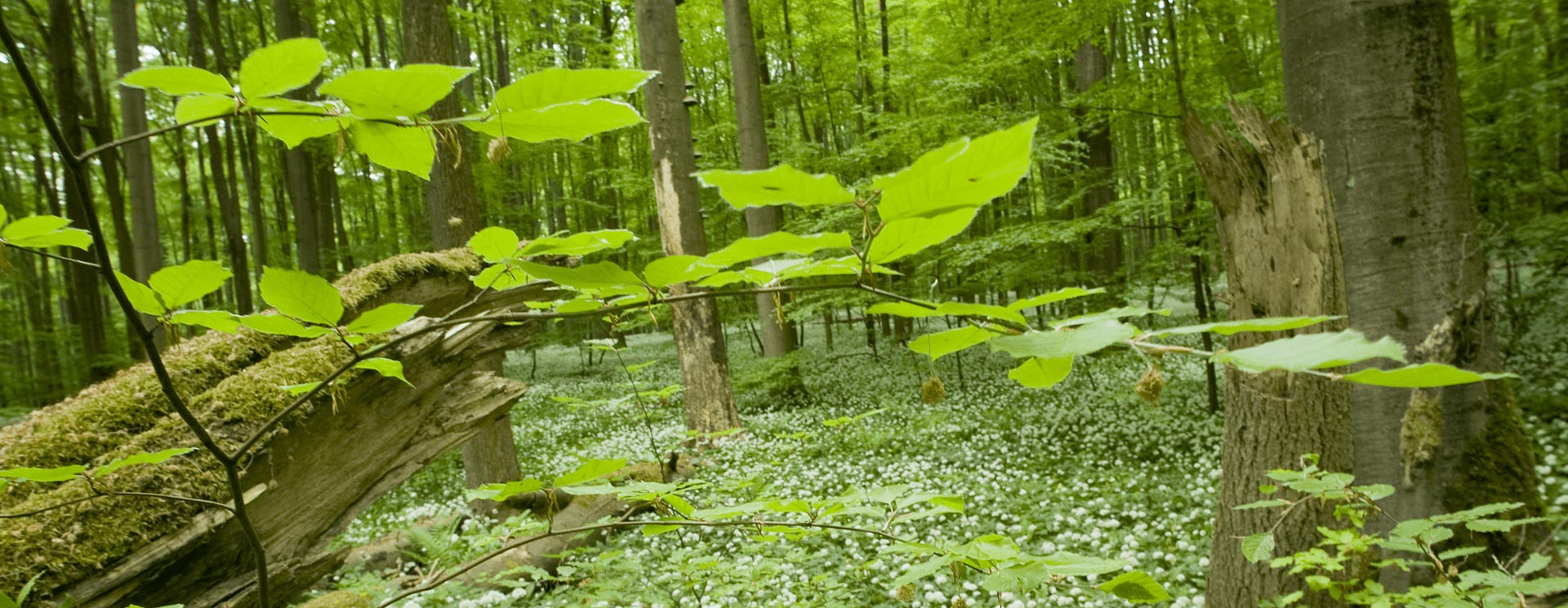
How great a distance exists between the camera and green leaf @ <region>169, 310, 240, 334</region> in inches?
34.1

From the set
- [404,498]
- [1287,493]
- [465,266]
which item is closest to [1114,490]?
[1287,493]

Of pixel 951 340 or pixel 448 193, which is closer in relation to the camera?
pixel 951 340

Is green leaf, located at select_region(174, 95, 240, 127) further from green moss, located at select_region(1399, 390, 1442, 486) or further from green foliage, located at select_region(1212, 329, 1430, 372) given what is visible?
green moss, located at select_region(1399, 390, 1442, 486)

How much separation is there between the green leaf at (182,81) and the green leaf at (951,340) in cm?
69

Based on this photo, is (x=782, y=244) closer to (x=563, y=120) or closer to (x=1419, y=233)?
(x=563, y=120)

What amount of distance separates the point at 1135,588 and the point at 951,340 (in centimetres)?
45

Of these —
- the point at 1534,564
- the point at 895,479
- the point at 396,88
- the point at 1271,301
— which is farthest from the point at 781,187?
the point at 895,479

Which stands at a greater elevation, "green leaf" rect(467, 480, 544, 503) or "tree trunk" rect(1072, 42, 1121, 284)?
"tree trunk" rect(1072, 42, 1121, 284)

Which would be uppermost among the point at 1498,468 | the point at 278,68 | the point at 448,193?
the point at 448,193

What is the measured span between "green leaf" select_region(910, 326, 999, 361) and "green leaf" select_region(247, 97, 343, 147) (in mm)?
619

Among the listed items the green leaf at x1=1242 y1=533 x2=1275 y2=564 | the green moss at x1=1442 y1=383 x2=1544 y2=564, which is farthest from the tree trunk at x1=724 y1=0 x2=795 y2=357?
the green leaf at x1=1242 y1=533 x2=1275 y2=564

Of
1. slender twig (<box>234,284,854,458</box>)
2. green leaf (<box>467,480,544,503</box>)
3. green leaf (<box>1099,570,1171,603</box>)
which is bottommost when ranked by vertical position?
green leaf (<box>1099,570,1171,603</box>)

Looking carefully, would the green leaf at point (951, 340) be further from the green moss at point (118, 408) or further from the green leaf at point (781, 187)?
the green moss at point (118, 408)

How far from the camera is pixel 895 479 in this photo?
584cm
